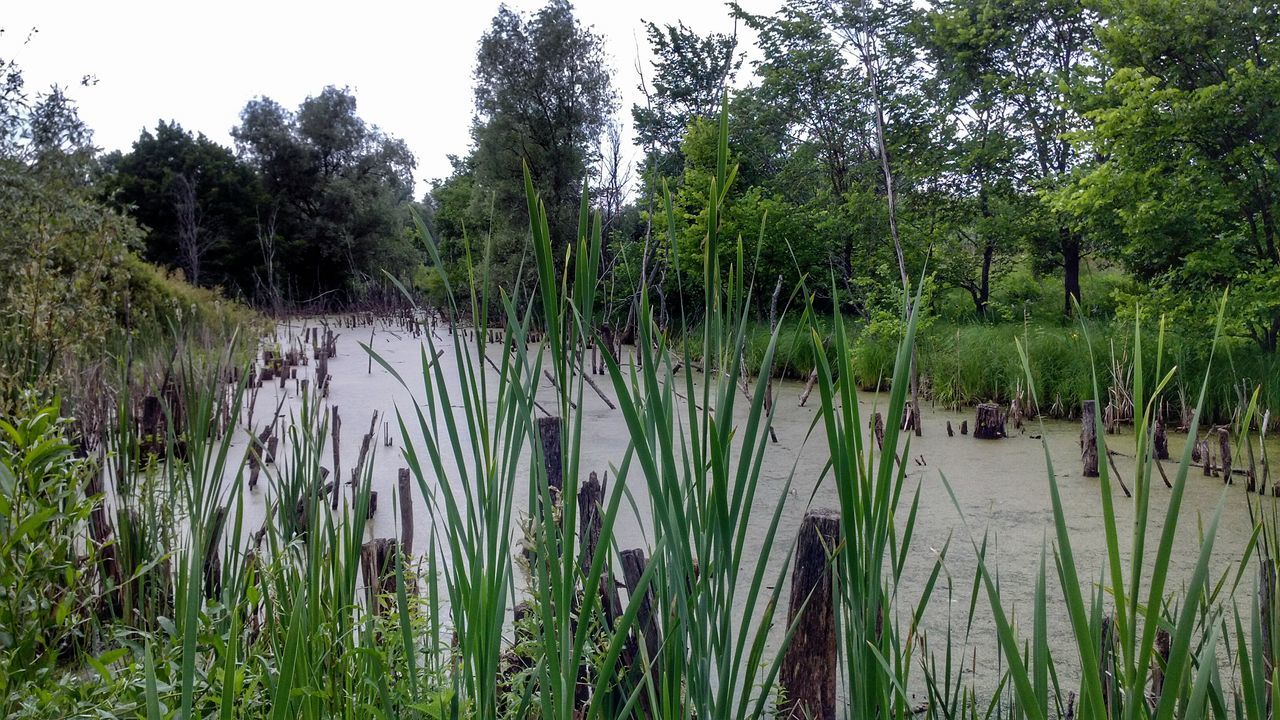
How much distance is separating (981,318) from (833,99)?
3.85 metres

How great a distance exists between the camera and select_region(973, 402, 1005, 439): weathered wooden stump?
4973 mm

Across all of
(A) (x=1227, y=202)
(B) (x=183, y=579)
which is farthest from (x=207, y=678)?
(A) (x=1227, y=202)

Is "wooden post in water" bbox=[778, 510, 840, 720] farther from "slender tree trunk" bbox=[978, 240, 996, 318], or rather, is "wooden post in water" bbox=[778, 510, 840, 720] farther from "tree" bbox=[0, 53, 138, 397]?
"slender tree trunk" bbox=[978, 240, 996, 318]

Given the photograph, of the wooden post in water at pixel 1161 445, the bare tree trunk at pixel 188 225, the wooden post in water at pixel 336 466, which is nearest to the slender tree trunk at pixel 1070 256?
the wooden post in water at pixel 1161 445

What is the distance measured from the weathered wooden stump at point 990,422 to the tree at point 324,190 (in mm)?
17771

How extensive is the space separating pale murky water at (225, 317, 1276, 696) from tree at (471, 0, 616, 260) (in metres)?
8.99

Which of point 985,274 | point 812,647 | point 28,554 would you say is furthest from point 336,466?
point 985,274

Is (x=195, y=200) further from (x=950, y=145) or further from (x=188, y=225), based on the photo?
(x=950, y=145)

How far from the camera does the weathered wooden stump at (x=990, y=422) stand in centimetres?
497

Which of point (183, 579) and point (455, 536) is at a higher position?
point (455, 536)

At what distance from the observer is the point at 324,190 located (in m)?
21.2

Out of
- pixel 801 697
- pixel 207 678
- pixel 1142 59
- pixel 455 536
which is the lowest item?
pixel 801 697

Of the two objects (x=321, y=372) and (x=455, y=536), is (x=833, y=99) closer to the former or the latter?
(x=321, y=372)

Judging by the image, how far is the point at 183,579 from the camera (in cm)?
120
